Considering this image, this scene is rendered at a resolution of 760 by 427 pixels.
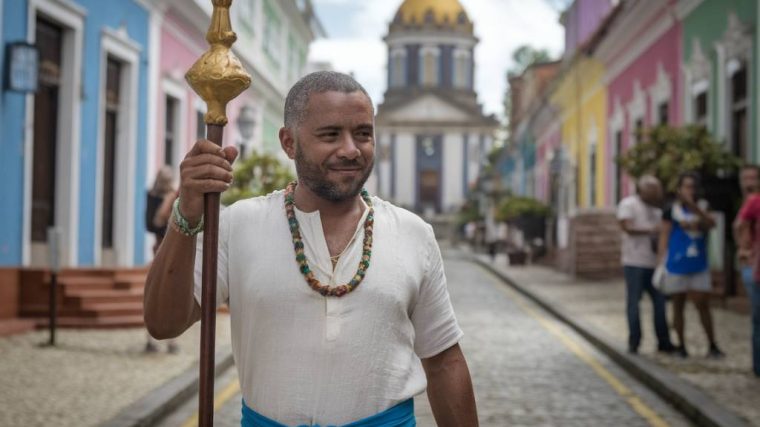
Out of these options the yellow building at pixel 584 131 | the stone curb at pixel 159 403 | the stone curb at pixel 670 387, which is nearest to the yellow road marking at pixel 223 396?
the stone curb at pixel 159 403

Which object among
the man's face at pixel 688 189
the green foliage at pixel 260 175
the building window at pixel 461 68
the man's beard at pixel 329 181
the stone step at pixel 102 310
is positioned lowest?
the stone step at pixel 102 310

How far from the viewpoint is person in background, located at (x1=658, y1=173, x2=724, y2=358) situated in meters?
9.81

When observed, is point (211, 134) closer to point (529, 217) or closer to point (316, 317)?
point (316, 317)

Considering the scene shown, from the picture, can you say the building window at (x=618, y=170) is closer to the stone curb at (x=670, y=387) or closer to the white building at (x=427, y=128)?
the stone curb at (x=670, y=387)

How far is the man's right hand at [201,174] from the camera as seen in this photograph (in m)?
2.57

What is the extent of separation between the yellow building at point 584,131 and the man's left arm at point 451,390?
24933 millimetres

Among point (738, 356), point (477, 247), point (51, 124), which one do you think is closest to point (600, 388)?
point (738, 356)

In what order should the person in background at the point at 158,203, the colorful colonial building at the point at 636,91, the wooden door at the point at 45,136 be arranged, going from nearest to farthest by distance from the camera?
1. the person in background at the point at 158,203
2. the wooden door at the point at 45,136
3. the colorful colonial building at the point at 636,91

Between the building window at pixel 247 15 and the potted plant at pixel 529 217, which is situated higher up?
the building window at pixel 247 15

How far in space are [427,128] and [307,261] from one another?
81606 mm

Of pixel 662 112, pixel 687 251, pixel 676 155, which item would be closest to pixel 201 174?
pixel 687 251

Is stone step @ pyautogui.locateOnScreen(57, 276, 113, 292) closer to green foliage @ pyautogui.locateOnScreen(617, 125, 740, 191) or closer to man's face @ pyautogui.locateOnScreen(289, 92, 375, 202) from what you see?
green foliage @ pyautogui.locateOnScreen(617, 125, 740, 191)

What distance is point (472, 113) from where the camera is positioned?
8369 cm

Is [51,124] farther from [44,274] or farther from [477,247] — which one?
[477,247]
